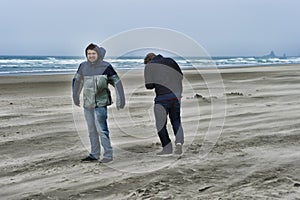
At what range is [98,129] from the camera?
21.2 feet

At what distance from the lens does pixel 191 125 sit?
30.7 feet

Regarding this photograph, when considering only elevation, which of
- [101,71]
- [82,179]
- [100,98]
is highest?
[101,71]

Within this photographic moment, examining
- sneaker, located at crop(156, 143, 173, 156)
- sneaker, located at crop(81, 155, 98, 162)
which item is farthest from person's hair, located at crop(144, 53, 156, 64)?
sneaker, located at crop(81, 155, 98, 162)

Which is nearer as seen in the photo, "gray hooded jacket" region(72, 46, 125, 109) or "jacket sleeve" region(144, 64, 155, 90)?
"gray hooded jacket" region(72, 46, 125, 109)

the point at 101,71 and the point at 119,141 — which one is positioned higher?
the point at 101,71

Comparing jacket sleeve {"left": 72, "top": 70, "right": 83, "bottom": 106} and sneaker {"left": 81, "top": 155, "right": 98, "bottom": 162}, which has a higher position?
jacket sleeve {"left": 72, "top": 70, "right": 83, "bottom": 106}

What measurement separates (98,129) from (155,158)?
1.05m

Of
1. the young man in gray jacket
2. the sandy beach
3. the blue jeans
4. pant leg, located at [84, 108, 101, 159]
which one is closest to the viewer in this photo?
the sandy beach

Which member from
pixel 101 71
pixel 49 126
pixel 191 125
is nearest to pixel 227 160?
pixel 101 71

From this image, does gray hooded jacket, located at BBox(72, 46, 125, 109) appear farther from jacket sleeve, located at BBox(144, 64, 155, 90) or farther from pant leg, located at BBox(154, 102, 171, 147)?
pant leg, located at BBox(154, 102, 171, 147)

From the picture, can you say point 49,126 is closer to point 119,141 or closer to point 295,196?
point 119,141

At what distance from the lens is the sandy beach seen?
5004 millimetres

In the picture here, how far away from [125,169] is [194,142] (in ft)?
6.82

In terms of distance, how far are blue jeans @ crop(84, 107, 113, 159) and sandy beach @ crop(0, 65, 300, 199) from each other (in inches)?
11.8
